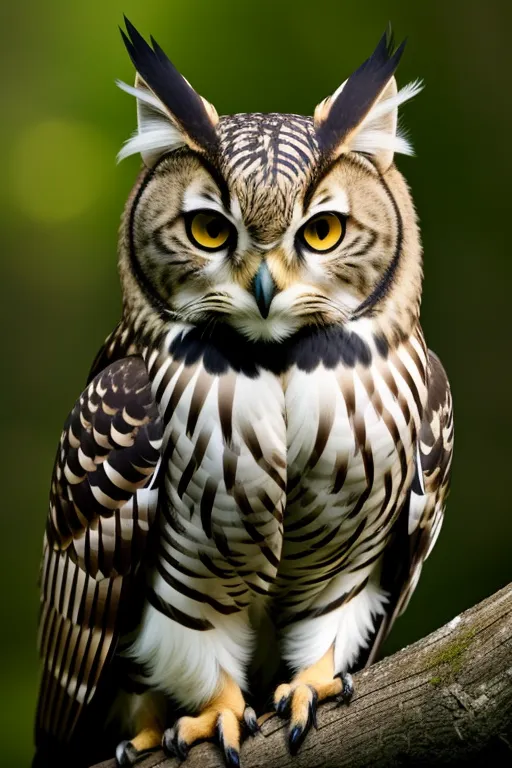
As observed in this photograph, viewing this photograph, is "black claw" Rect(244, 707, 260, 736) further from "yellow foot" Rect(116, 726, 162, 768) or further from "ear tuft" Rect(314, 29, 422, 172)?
"ear tuft" Rect(314, 29, 422, 172)

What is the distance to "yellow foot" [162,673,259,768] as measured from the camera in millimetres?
1869

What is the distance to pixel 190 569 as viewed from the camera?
185 cm

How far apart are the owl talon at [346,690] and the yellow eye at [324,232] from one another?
0.74 metres

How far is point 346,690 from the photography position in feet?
5.95

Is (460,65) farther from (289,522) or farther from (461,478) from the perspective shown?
(289,522)

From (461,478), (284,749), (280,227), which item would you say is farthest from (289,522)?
(461,478)

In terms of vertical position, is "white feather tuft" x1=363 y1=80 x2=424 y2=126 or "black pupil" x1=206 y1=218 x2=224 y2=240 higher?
"white feather tuft" x1=363 y1=80 x2=424 y2=126

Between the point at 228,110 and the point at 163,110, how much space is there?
1652 millimetres

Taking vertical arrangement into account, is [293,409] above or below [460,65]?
below

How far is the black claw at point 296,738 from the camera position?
1800 millimetres

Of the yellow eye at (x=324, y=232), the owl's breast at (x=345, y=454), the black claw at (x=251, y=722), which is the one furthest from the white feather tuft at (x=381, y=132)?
the black claw at (x=251, y=722)

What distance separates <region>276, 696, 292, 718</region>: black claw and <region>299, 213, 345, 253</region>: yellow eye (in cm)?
79

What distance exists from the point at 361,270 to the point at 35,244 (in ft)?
6.58

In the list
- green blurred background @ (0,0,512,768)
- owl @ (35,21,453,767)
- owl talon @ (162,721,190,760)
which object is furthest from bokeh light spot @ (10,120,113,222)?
owl talon @ (162,721,190,760)
